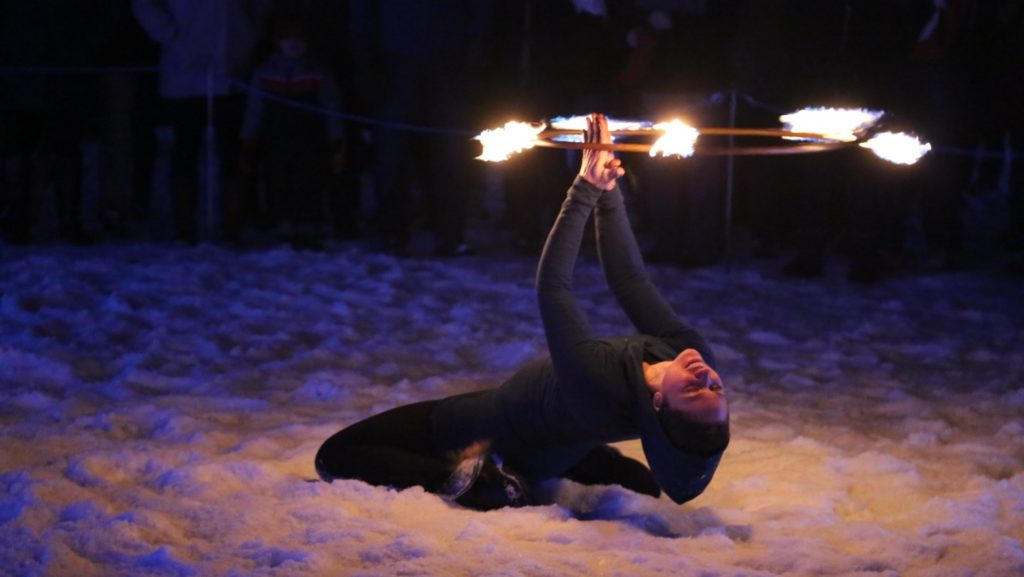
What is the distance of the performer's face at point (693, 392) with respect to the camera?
141 inches

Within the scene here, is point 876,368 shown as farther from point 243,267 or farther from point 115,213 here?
point 115,213

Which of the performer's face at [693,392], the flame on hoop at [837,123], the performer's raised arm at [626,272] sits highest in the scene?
the flame on hoop at [837,123]

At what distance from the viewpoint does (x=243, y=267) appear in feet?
A: 28.0


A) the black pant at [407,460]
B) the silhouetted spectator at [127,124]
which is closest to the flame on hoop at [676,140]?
the black pant at [407,460]

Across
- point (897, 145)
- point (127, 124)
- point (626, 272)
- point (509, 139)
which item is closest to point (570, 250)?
point (626, 272)

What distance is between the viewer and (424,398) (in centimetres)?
554

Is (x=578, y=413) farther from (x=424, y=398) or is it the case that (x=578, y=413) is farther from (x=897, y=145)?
(x=424, y=398)

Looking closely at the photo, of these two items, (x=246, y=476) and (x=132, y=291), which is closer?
(x=246, y=476)

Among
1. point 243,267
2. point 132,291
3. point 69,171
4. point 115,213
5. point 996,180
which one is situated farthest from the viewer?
point 996,180

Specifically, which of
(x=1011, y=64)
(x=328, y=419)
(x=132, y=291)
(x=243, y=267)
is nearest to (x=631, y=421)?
(x=328, y=419)

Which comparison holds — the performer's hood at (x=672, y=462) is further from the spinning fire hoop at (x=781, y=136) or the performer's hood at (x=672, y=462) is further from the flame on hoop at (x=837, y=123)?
the flame on hoop at (x=837, y=123)

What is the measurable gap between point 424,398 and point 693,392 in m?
2.19

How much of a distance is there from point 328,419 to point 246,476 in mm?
984

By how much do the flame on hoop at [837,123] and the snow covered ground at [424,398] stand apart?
1315 mm
